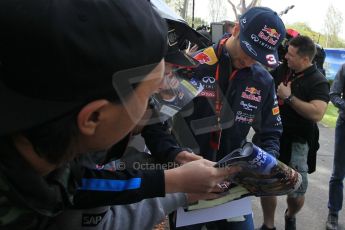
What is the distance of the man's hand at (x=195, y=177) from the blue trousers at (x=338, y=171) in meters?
3.11

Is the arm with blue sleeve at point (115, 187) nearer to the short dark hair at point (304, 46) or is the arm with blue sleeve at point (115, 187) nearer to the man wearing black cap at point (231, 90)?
the man wearing black cap at point (231, 90)

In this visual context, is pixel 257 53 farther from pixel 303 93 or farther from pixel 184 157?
pixel 303 93

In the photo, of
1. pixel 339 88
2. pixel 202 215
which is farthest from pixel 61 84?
pixel 339 88

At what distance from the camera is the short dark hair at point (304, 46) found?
12.0 feet

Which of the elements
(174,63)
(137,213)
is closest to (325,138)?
(174,63)

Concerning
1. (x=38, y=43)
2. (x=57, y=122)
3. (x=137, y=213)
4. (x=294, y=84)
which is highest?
(x=38, y=43)

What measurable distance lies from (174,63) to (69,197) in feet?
3.45

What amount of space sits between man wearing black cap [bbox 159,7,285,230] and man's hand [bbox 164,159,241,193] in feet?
2.95

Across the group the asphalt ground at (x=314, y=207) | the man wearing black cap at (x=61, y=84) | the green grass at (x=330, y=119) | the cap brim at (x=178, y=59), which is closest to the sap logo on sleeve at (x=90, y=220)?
the man wearing black cap at (x=61, y=84)

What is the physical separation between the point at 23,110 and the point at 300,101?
10.4 feet

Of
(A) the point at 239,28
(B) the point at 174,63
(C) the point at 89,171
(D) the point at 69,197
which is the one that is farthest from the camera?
(A) the point at 239,28

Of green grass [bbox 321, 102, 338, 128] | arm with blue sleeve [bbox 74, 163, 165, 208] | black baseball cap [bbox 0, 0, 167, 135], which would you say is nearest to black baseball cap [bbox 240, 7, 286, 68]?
arm with blue sleeve [bbox 74, 163, 165, 208]

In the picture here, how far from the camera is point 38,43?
0.75 meters

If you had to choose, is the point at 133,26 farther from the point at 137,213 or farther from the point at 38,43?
the point at 137,213
